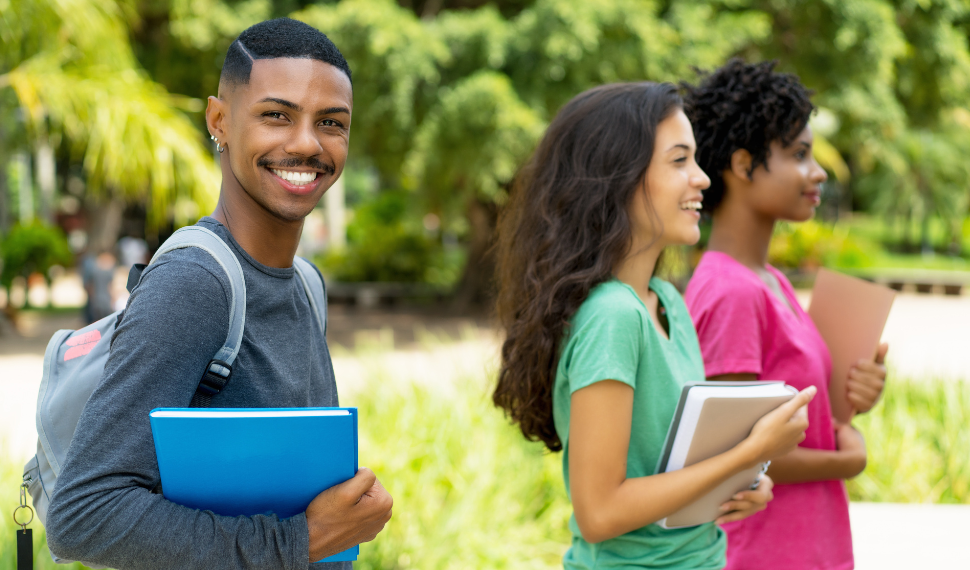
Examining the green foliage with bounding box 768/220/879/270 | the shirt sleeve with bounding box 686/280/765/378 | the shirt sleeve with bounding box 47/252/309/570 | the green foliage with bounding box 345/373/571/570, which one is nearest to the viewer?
the shirt sleeve with bounding box 47/252/309/570

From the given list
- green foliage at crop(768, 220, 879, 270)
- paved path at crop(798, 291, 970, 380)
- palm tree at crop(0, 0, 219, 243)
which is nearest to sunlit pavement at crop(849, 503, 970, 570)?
paved path at crop(798, 291, 970, 380)

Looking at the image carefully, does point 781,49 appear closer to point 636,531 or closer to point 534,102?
point 534,102

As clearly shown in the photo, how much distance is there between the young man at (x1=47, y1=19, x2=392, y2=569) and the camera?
99 centimetres

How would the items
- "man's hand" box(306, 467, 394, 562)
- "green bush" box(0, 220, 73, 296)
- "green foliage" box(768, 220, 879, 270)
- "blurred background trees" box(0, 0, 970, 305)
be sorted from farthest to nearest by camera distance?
"green foliage" box(768, 220, 879, 270) < "green bush" box(0, 220, 73, 296) < "blurred background trees" box(0, 0, 970, 305) < "man's hand" box(306, 467, 394, 562)

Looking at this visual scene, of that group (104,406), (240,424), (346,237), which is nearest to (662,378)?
(240,424)

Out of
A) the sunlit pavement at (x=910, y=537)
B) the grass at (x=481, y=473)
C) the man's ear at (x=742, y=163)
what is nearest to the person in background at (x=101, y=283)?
the grass at (x=481, y=473)

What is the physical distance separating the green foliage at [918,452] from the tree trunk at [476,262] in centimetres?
836

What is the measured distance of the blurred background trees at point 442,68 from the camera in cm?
745

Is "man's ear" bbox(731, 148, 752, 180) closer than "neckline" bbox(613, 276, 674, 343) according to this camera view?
No

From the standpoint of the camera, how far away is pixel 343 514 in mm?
1106

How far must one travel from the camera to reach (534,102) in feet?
30.1

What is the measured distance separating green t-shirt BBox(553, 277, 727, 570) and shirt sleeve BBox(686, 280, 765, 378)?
174 mm

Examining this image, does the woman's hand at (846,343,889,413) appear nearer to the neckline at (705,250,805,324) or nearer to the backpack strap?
the neckline at (705,250,805,324)

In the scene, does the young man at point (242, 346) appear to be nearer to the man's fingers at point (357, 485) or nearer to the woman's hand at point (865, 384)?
the man's fingers at point (357, 485)
